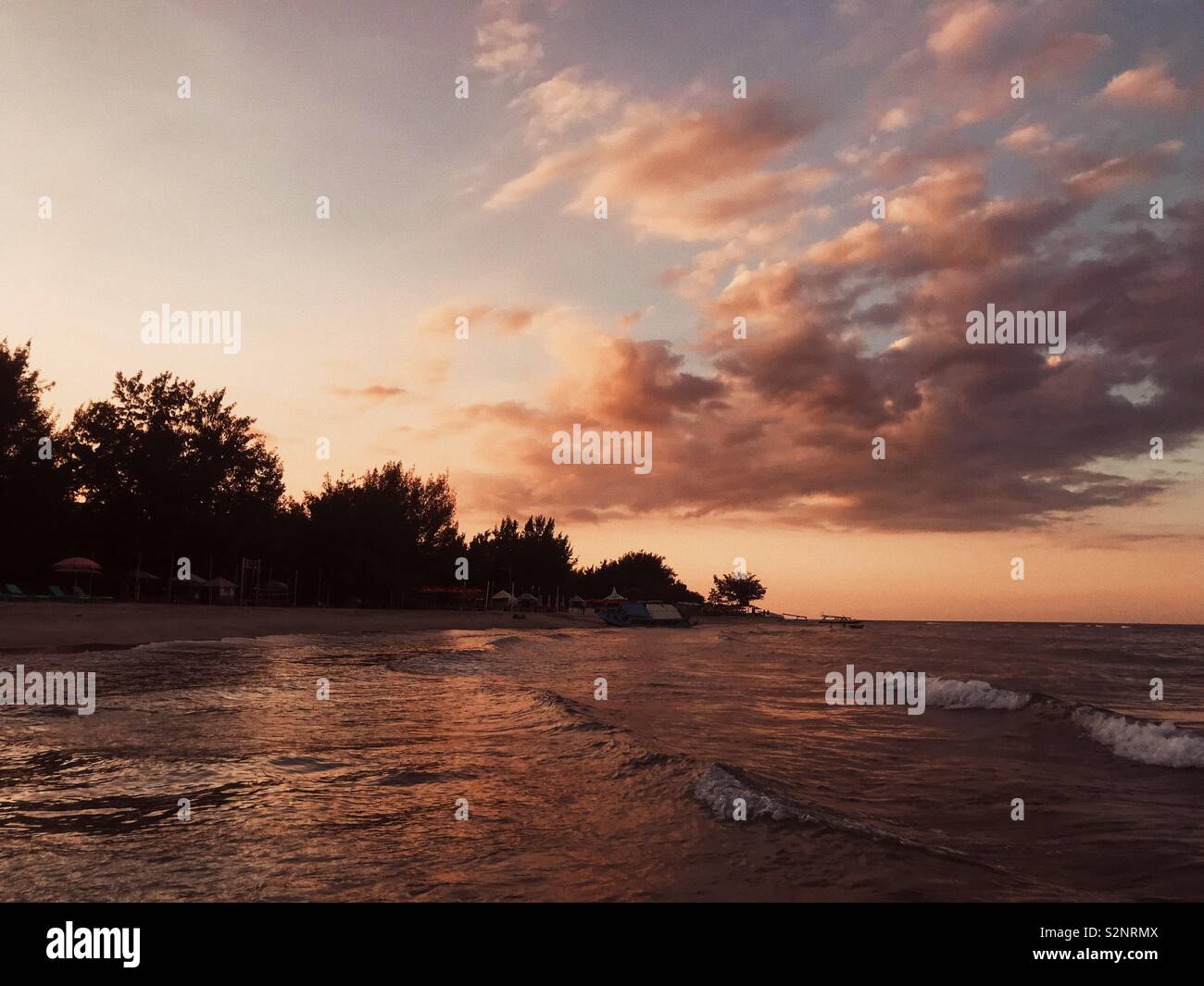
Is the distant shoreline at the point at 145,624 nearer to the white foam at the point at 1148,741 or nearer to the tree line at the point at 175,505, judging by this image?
the tree line at the point at 175,505

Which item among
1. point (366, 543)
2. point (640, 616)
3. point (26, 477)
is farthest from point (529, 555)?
point (26, 477)

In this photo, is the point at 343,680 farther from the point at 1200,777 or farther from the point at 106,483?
the point at 106,483

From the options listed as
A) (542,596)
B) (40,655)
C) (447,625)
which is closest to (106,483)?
(447,625)

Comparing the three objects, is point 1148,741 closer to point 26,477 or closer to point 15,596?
point 15,596

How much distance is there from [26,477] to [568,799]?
66.8m

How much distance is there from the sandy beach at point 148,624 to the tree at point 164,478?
12.8 metres

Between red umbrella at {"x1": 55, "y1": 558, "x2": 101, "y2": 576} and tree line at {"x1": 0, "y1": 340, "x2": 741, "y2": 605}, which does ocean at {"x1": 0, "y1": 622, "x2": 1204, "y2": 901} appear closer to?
red umbrella at {"x1": 55, "y1": 558, "x2": 101, "y2": 576}

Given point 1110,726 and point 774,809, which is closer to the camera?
point 774,809

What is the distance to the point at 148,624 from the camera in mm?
38969

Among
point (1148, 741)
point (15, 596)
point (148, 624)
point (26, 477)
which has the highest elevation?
point (26, 477)

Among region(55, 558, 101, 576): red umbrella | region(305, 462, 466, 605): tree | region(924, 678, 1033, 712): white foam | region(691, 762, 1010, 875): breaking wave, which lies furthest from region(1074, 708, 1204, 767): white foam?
region(305, 462, 466, 605): tree

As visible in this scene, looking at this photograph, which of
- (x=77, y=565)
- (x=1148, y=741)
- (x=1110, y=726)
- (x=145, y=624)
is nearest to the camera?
(x=1148, y=741)
